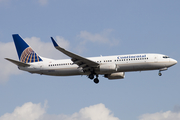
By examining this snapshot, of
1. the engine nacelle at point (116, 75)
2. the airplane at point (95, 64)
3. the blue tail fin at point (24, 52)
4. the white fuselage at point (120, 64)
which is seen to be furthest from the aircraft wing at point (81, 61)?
the blue tail fin at point (24, 52)

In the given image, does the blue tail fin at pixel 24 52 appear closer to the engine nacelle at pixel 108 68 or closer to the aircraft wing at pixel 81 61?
the aircraft wing at pixel 81 61

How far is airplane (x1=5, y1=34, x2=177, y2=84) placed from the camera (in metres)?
47.7

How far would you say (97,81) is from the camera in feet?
172

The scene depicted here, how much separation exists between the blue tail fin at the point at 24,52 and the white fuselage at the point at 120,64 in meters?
4.57

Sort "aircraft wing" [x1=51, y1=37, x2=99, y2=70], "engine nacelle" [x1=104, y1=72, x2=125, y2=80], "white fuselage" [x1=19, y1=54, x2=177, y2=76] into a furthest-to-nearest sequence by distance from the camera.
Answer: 1. "engine nacelle" [x1=104, y1=72, x2=125, y2=80]
2. "white fuselage" [x1=19, y1=54, x2=177, y2=76]
3. "aircraft wing" [x1=51, y1=37, x2=99, y2=70]

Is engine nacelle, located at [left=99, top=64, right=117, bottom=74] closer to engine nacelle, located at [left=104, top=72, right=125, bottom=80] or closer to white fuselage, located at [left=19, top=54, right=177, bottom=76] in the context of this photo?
white fuselage, located at [left=19, top=54, right=177, bottom=76]

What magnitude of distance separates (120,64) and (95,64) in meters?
3.93

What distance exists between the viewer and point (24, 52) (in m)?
55.4

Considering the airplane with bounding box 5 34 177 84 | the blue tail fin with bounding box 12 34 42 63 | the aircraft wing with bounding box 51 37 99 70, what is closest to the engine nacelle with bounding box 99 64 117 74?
the airplane with bounding box 5 34 177 84

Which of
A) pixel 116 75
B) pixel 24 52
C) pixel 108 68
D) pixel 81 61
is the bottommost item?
pixel 116 75

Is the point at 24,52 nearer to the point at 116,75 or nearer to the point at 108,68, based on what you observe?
the point at 108,68

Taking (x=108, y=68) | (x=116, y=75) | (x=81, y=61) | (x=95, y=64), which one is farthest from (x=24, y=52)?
(x=116, y=75)

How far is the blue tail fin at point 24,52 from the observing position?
177 ft

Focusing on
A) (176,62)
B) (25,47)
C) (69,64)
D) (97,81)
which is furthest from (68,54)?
(176,62)
